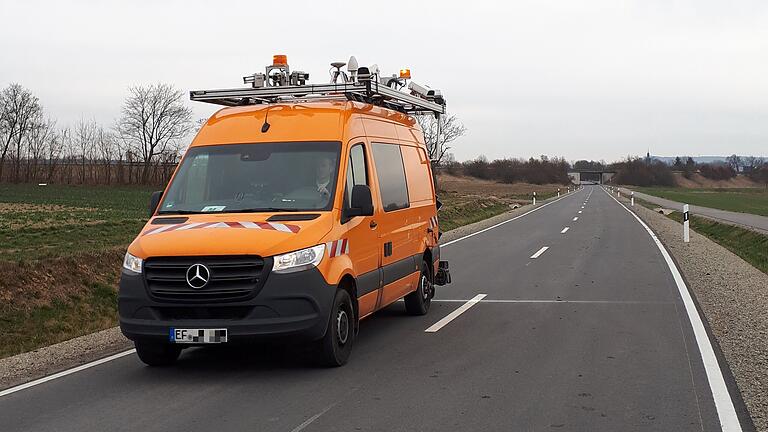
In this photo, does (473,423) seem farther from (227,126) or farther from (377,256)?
(227,126)

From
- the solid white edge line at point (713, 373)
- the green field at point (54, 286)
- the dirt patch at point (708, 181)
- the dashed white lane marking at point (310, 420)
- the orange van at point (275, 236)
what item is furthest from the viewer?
the dirt patch at point (708, 181)

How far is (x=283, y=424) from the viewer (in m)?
5.01

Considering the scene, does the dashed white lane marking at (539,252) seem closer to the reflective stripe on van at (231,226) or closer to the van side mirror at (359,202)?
the van side mirror at (359,202)

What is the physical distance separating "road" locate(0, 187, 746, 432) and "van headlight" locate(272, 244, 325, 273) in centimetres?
97

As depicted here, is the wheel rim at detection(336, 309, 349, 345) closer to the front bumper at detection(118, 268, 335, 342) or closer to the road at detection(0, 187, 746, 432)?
the road at detection(0, 187, 746, 432)

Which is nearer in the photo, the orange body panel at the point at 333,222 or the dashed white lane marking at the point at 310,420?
the dashed white lane marking at the point at 310,420

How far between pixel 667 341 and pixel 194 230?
493 centimetres

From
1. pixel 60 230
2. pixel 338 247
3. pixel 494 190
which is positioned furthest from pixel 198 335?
pixel 494 190

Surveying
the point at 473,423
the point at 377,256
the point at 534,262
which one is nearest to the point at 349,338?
the point at 377,256

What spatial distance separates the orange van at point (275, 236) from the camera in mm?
6086

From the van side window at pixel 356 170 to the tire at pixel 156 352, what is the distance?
214 centimetres

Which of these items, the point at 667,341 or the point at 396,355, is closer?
the point at 396,355

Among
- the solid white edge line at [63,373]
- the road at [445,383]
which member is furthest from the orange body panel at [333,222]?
the solid white edge line at [63,373]

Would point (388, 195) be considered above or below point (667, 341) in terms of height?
above
